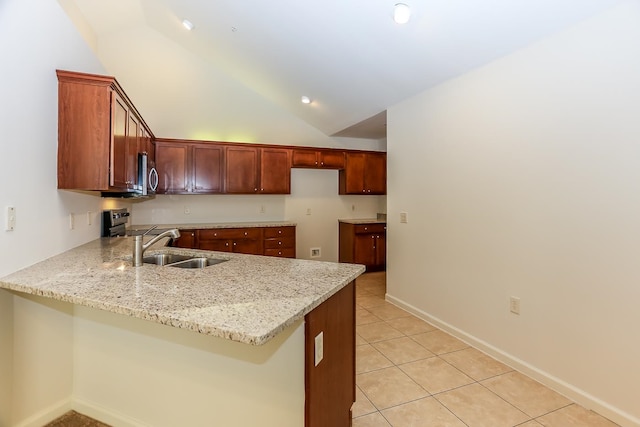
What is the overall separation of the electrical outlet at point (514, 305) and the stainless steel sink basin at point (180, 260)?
7.13 ft

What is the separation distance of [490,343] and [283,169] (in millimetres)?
3684

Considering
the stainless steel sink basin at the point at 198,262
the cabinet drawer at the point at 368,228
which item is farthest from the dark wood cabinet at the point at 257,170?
the stainless steel sink basin at the point at 198,262

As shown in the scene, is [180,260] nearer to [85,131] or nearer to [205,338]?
[85,131]

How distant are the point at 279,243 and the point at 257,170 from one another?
1202 mm

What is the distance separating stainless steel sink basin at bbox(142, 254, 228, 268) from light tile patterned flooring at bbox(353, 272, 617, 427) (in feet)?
4.37

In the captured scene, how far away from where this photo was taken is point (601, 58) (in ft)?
6.19

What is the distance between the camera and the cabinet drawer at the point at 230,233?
460 cm

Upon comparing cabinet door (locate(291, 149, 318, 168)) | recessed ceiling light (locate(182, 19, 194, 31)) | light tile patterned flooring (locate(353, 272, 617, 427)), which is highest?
recessed ceiling light (locate(182, 19, 194, 31))

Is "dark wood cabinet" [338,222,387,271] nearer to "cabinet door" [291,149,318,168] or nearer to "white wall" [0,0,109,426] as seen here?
"cabinet door" [291,149,318,168]

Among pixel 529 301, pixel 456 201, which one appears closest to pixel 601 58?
pixel 456 201

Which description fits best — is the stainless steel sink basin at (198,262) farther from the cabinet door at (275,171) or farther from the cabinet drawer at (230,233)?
the cabinet door at (275,171)

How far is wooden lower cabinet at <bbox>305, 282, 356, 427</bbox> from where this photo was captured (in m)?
1.29

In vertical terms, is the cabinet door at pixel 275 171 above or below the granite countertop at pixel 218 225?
above

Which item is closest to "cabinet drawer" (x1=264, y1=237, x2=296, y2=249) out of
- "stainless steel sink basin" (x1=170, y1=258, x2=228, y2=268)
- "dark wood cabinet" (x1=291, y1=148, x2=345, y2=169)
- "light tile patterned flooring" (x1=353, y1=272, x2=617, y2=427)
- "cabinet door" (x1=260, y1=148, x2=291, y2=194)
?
A: "cabinet door" (x1=260, y1=148, x2=291, y2=194)
